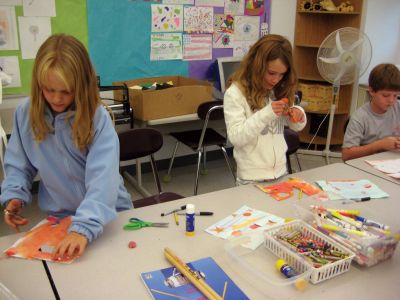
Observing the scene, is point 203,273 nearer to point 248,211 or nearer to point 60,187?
point 248,211

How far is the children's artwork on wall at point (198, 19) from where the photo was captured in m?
3.63

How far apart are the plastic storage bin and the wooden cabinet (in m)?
3.30

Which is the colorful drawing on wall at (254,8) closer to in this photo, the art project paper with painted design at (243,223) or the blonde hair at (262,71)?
the blonde hair at (262,71)

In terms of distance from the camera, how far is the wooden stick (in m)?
1.01

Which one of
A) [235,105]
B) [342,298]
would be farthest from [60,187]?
[342,298]

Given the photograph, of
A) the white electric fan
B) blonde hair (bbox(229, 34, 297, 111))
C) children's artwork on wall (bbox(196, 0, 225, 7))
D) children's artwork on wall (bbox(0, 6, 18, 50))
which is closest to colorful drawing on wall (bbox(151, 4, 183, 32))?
children's artwork on wall (bbox(196, 0, 225, 7))

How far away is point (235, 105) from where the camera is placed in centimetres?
184

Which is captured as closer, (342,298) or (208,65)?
(342,298)

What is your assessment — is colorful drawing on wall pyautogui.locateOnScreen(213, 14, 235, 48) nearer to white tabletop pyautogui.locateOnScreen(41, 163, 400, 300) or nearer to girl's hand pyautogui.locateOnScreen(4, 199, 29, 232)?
white tabletop pyautogui.locateOnScreen(41, 163, 400, 300)

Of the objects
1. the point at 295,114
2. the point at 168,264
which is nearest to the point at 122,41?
the point at 295,114

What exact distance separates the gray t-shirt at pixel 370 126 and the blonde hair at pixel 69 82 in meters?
Answer: 1.58

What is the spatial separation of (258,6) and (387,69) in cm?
204

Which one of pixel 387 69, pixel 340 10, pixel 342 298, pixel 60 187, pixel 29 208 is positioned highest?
pixel 340 10

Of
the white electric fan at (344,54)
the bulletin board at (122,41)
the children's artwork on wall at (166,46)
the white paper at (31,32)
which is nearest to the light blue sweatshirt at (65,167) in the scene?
the white paper at (31,32)
